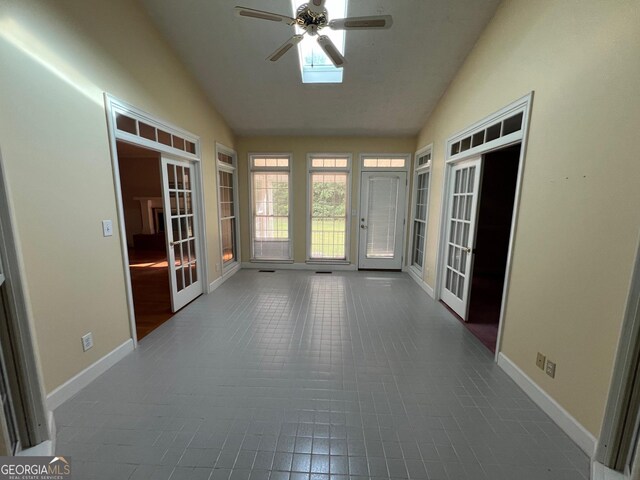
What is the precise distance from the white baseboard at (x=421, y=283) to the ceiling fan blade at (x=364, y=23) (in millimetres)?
3360

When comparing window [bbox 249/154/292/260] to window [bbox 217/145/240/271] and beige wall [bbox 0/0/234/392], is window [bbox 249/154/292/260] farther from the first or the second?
beige wall [bbox 0/0/234/392]

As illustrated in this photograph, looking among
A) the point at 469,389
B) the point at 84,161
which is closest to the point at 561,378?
the point at 469,389

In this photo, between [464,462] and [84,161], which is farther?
[84,161]

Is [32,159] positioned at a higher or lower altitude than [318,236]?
higher

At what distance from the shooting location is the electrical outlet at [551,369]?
70.9 inches

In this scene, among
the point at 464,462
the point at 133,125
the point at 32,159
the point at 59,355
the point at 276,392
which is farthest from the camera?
the point at 133,125

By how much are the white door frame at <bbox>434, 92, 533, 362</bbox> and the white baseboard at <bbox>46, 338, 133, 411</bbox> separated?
340 centimetres

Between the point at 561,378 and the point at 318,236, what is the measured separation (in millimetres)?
4197

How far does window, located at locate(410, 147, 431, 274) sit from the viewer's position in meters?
4.53

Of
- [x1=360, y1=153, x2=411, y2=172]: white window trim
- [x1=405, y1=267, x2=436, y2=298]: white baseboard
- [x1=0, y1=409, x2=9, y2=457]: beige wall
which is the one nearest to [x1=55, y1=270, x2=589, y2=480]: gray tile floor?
[x1=0, y1=409, x2=9, y2=457]: beige wall

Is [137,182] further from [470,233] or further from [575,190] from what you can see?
[575,190]

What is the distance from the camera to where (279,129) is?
4.91m

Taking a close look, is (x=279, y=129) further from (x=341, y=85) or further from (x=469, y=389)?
(x=469, y=389)

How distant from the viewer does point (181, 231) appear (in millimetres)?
3502
